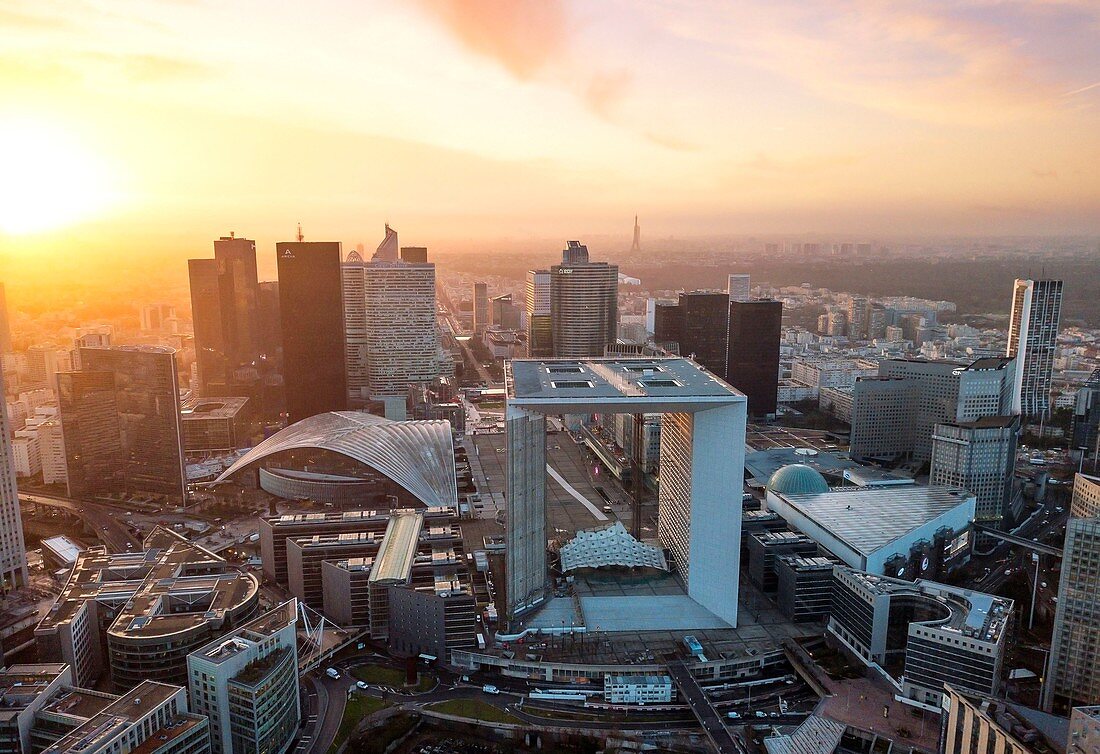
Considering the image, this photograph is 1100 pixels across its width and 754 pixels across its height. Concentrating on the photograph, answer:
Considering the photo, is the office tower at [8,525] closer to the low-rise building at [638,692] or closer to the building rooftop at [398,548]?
the building rooftop at [398,548]

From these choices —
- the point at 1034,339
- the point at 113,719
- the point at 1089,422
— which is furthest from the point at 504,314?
the point at 113,719

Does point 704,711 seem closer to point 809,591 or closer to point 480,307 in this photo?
point 809,591

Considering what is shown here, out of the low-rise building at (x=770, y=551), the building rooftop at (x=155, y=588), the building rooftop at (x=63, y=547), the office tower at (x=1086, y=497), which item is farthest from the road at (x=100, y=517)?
the office tower at (x=1086, y=497)

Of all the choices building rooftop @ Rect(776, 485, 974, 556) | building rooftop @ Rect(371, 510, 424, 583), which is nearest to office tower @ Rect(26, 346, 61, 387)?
A: building rooftop @ Rect(371, 510, 424, 583)

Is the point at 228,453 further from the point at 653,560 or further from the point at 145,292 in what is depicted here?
the point at 145,292

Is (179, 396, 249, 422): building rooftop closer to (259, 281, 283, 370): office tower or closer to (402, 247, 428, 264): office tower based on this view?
(259, 281, 283, 370): office tower

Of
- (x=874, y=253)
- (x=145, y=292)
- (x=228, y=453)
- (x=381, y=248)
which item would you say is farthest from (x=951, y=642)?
(x=874, y=253)
